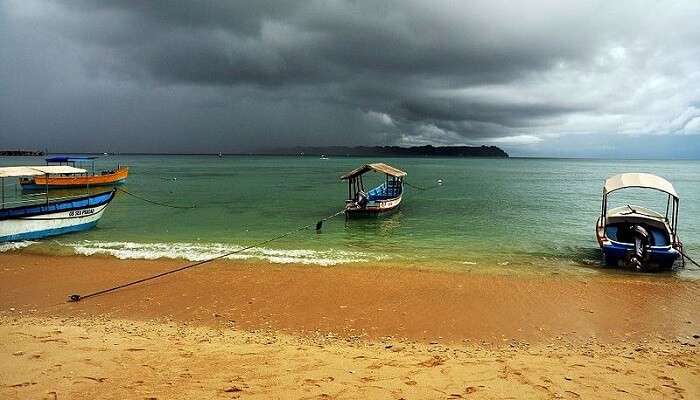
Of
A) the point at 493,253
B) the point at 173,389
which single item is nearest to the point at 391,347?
the point at 173,389

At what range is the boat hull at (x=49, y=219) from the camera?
1870 cm

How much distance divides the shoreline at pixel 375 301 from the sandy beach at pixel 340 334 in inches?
2.3

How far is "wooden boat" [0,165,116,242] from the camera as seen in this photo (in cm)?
1870

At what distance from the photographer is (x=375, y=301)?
1098 centimetres

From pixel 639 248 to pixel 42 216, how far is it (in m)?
25.3

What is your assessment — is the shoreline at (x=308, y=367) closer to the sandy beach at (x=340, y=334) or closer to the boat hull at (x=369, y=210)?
the sandy beach at (x=340, y=334)

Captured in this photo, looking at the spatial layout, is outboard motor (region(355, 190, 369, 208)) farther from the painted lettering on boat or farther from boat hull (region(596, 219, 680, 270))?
the painted lettering on boat

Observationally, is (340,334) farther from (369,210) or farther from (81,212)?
(81,212)

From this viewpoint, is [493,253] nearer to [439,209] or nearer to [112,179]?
[439,209]

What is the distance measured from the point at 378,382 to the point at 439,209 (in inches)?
1090

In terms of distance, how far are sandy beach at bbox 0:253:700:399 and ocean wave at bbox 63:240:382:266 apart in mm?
1286

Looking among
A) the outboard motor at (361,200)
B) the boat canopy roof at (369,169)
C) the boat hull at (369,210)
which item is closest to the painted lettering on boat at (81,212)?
the boat canopy roof at (369,169)

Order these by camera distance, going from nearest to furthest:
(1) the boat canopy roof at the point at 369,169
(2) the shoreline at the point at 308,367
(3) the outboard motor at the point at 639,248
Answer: (2) the shoreline at the point at 308,367
(3) the outboard motor at the point at 639,248
(1) the boat canopy roof at the point at 369,169

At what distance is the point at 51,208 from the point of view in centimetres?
1994
